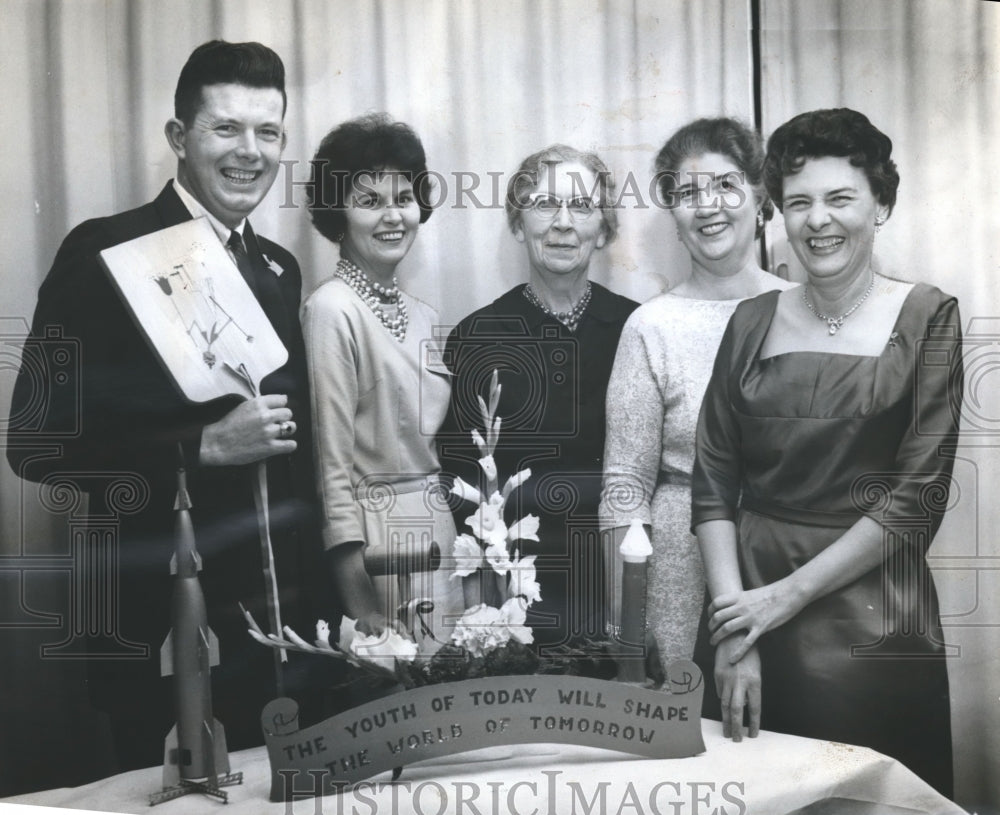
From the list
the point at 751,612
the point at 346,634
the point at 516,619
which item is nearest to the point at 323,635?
the point at 346,634

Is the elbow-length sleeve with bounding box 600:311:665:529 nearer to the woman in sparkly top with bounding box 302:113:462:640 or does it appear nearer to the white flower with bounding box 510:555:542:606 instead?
the white flower with bounding box 510:555:542:606

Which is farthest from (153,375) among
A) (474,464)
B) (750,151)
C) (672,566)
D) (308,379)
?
(750,151)

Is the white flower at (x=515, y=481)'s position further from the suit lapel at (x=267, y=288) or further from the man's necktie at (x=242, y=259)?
the man's necktie at (x=242, y=259)

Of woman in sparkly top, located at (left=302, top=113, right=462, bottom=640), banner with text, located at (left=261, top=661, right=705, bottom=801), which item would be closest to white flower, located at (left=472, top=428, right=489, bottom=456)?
woman in sparkly top, located at (left=302, top=113, right=462, bottom=640)

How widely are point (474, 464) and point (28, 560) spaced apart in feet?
4.21

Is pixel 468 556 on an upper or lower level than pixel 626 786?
upper

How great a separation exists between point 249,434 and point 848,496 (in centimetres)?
160

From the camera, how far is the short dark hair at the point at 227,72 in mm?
3225

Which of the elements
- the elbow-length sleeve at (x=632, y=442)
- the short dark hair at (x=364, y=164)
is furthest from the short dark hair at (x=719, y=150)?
the short dark hair at (x=364, y=164)

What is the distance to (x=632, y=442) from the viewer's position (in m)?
3.15

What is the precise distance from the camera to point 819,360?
3.07 m

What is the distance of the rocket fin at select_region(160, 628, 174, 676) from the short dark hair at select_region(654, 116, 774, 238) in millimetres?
1790

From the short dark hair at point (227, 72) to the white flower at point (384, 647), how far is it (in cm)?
145

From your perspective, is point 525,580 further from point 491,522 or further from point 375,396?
point 375,396
